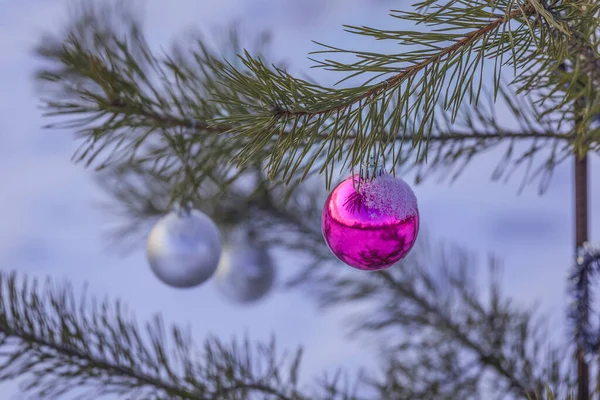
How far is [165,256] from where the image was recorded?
1.89 ft

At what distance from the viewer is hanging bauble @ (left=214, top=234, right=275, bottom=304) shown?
2.50ft

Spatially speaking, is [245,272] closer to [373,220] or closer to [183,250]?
[183,250]

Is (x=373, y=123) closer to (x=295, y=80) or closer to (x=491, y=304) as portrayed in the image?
(x=295, y=80)

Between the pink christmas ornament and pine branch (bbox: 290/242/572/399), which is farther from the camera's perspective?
pine branch (bbox: 290/242/572/399)

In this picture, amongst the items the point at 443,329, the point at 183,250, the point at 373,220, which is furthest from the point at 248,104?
the point at 443,329

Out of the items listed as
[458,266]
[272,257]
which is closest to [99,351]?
[272,257]

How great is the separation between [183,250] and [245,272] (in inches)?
7.7

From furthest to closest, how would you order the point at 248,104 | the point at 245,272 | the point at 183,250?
the point at 245,272 < the point at 183,250 < the point at 248,104

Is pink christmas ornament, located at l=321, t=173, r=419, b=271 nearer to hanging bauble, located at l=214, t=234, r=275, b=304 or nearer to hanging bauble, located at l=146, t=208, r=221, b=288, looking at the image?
hanging bauble, located at l=146, t=208, r=221, b=288

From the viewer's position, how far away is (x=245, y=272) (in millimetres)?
760

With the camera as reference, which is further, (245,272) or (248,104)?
(245,272)

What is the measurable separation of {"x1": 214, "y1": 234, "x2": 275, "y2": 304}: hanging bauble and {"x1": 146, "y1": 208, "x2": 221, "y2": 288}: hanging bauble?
0.55 feet

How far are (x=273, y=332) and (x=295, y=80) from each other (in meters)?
0.34

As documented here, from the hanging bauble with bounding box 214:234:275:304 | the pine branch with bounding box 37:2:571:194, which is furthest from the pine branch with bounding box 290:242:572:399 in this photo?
the pine branch with bounding box 37:2:571:194
